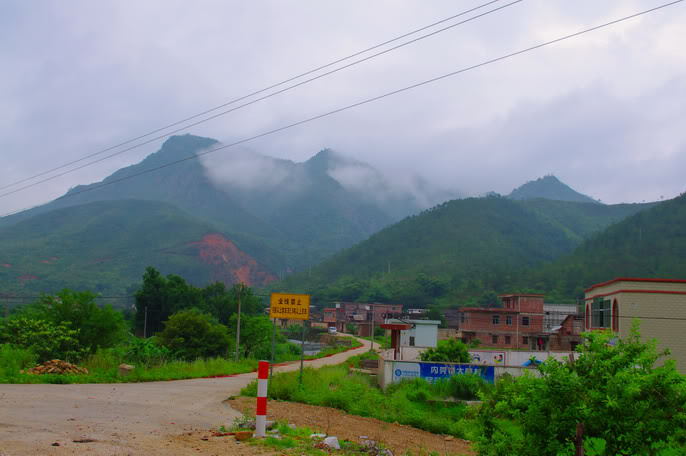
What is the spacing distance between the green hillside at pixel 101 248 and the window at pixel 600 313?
287ft

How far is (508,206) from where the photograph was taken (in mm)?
138250

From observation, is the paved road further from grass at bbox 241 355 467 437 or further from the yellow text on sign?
the yellow text on sign

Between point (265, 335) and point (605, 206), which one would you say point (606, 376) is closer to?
point (265, 335)

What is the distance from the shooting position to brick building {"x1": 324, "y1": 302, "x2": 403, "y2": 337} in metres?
82.3

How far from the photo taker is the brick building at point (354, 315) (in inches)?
3241

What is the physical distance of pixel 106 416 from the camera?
32.8ft

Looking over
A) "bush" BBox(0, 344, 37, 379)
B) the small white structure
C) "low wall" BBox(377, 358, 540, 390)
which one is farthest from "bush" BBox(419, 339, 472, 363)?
the small white structure

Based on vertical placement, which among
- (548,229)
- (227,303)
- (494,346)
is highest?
(548,229)

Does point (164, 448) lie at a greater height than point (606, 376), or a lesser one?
lesser

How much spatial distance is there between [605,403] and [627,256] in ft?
287

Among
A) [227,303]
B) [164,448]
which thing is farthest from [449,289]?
[164,448]

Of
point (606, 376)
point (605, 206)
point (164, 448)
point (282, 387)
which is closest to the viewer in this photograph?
point (606, 376)

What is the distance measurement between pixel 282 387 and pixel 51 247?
13619 centimetres

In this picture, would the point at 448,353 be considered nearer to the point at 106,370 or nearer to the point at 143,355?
the point at 143,355
